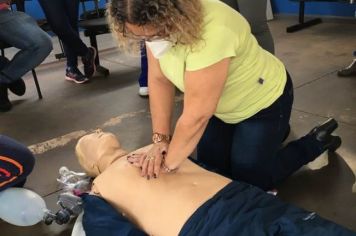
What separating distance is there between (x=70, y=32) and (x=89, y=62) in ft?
1.09

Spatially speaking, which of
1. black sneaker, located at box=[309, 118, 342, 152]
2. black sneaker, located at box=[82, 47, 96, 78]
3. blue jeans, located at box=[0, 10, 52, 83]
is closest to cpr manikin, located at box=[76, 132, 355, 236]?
black sneaker, located at box=[309, 118, 342, 152]

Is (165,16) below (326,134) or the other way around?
the other way around

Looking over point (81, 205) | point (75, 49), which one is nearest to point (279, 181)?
point (81, 205)

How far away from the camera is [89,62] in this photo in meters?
3.25

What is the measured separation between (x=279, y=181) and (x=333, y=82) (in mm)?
1349

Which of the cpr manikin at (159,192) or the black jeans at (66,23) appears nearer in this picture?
the cpr manikin at (159,192)

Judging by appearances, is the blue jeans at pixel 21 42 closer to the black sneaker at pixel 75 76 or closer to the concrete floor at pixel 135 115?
the concrete floor at pixel 135 115

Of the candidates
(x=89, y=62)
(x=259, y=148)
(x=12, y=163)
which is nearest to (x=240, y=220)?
(x=259, y=148)

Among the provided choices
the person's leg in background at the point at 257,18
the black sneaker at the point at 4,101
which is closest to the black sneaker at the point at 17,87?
the black sneaker at the point at 4,101

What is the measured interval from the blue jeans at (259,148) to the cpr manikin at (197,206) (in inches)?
8.0

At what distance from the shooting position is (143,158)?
1381 millimetres

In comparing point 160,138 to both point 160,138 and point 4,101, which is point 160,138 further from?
point 4,101

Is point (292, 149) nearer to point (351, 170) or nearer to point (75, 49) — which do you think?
point (351, 170)

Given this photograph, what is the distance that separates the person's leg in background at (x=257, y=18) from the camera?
1979 millimetres
